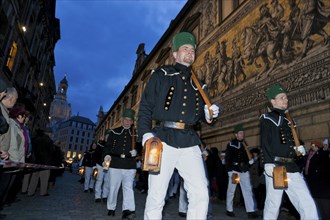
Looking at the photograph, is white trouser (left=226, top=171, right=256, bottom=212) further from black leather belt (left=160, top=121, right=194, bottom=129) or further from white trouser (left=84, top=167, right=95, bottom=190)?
white trouser (left=84, top=167, right=95, bottom=190)

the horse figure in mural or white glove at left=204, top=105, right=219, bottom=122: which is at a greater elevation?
the horse figure in mural

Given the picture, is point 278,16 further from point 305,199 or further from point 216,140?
point 305,199

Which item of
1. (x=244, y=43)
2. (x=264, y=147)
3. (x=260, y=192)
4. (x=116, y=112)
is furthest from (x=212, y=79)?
(x=116, y=112)

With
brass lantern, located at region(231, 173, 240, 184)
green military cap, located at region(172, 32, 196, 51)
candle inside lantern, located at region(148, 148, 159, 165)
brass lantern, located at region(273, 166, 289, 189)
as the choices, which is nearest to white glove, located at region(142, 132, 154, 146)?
candle inside lantern, located at region(148, 148, 159, 165)

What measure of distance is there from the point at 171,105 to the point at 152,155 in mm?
605

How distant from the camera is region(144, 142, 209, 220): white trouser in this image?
212 centimetres

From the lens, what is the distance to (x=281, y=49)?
26.5 feet

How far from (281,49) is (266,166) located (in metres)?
6.08

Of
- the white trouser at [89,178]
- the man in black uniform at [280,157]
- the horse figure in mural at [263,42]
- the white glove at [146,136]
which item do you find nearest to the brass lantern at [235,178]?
the man in black uniform at [280,157]

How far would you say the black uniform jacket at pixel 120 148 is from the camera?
5.21m

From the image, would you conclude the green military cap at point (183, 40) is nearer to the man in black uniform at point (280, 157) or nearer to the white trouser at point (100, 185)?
the man in black uniform at point (280, 157)

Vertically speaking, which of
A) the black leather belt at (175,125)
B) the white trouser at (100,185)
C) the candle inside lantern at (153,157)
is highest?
the black leather belt at (175,125)

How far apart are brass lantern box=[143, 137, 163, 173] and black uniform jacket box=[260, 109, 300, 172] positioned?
5.79 ft

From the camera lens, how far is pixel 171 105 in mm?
2504
